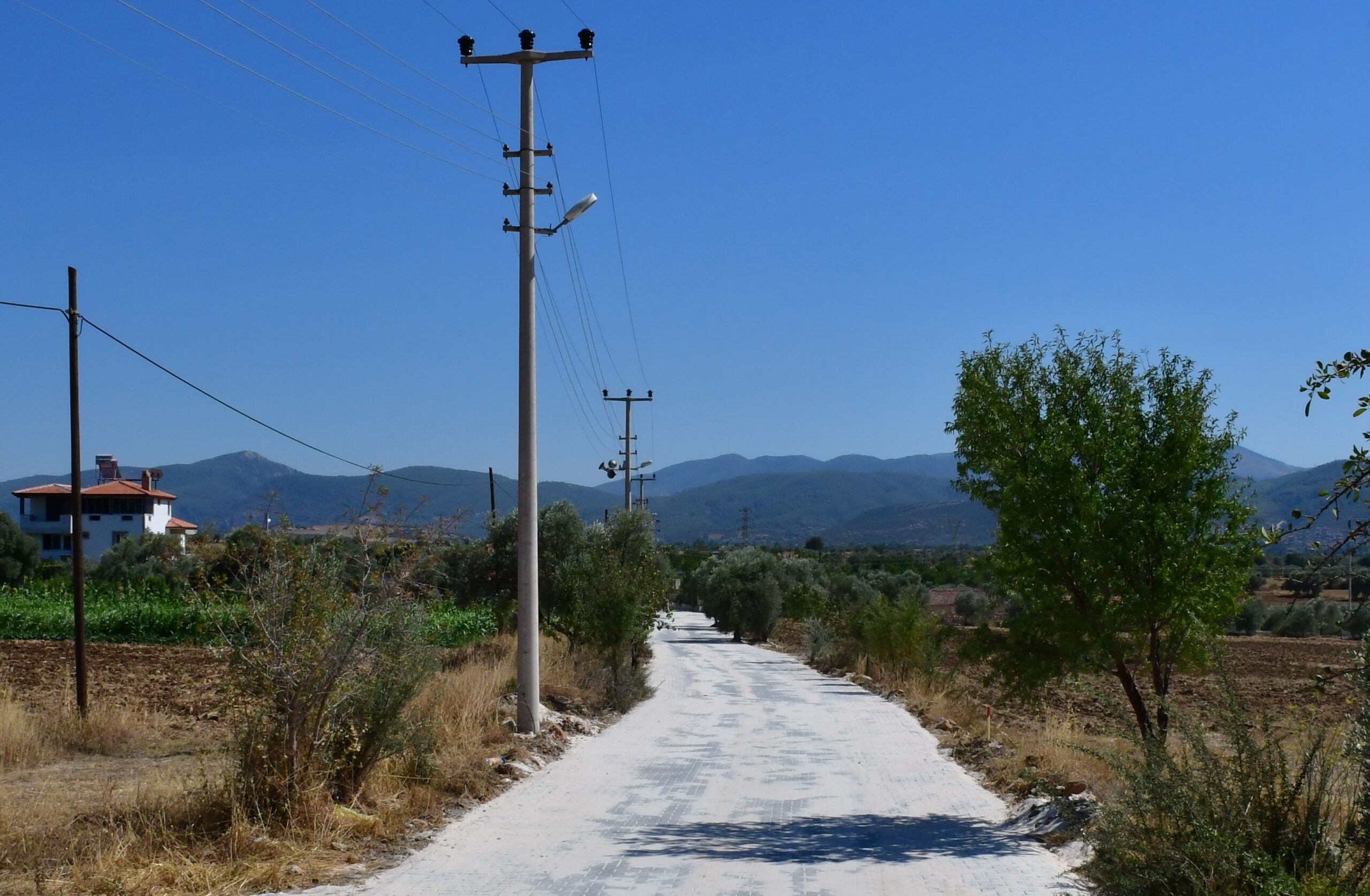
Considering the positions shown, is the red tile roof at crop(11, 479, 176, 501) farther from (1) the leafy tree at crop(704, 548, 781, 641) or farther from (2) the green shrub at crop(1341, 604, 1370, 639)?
(2) the green shrub at crop(1341, 604, 1370, 639)

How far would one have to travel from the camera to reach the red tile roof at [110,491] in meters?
86.8

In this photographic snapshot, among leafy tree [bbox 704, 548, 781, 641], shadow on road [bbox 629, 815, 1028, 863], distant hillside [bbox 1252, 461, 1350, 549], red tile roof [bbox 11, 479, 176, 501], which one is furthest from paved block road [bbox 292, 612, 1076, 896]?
red tile roof [bbox 11, 479, 176, 501]

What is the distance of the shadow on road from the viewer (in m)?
9.45

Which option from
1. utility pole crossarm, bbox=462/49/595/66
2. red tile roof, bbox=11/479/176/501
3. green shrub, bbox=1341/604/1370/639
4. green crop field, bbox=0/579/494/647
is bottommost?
green crop field, bbox=0/579/494/647

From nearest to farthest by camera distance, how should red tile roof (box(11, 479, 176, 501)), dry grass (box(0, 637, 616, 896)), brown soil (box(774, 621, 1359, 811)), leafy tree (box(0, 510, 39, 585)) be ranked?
1. dry grass (box(0, 637, 616, 896))
2. brown soil (box(774, 621, 1359, 811))
3. leafy tree (box(0, 510, 39, 585))
4. red tile roof (box(11, 479, 176, 501))

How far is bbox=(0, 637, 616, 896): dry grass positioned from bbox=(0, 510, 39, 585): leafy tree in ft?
209

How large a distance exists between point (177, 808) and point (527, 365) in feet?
28.1

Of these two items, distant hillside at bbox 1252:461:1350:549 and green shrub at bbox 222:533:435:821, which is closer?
distant hillside at bbox 1252:461:1350:549

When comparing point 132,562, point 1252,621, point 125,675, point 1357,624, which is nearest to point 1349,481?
point 1357,624

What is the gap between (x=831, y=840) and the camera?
1017cm

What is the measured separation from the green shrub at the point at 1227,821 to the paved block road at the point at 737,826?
128 centimetres

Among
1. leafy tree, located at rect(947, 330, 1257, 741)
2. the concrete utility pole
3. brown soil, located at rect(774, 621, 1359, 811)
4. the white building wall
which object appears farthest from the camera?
the white building wall

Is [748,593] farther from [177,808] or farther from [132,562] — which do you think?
[177,808]

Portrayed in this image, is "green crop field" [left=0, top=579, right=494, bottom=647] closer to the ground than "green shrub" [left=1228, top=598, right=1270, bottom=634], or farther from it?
farther from it
